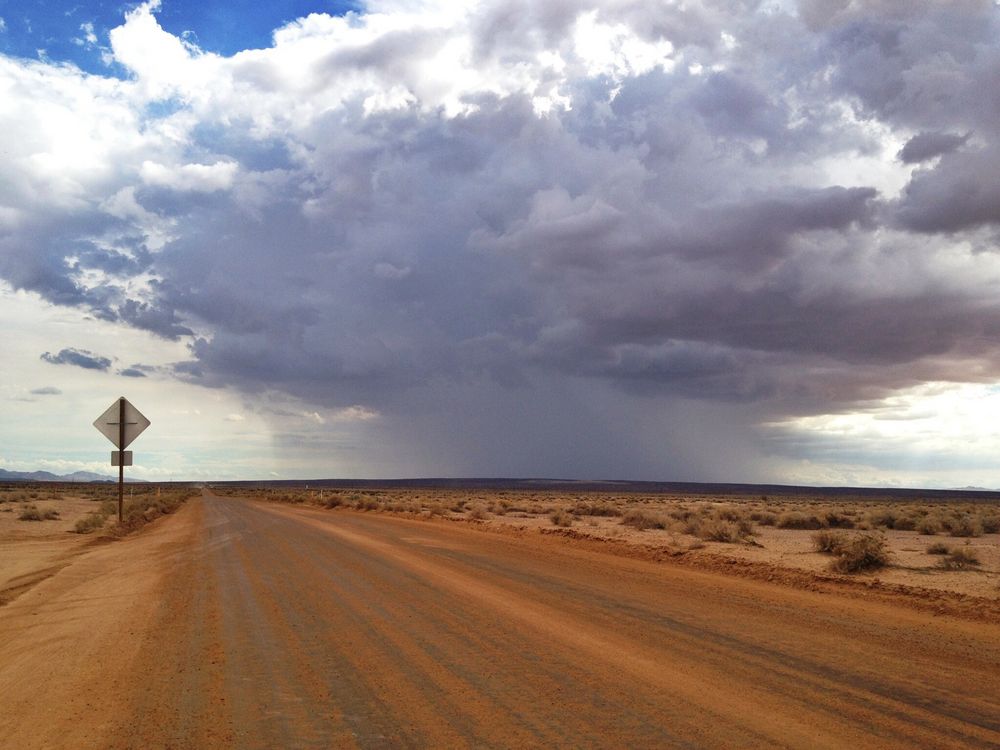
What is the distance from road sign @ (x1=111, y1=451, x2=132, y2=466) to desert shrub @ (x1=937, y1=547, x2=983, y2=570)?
23.6 m

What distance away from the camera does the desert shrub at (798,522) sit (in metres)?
35.3

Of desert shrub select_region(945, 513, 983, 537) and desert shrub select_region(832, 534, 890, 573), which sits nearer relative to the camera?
desert shrub select_region(832, 534, 890, 573)

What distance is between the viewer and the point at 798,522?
35.8 metres

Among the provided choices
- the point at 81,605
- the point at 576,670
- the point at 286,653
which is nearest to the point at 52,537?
the point at 81,605

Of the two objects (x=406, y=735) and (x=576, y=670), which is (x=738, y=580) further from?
(x=406, y=735)

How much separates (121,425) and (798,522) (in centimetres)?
2872

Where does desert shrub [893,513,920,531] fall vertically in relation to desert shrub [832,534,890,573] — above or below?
below

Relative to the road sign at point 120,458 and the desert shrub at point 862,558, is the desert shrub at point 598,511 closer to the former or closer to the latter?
the road sign at point 120,458

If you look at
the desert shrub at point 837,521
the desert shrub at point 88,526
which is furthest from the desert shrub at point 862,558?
the desert shrub at point 88,526

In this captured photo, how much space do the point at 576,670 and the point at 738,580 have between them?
812 cm

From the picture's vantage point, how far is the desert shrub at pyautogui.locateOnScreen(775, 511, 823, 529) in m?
35.3

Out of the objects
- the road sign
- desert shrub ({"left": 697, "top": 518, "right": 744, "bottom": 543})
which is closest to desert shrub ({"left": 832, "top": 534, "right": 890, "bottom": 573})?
desert shrub ({"left": 697, "top": 518, "right": 744, "bottom": 543})

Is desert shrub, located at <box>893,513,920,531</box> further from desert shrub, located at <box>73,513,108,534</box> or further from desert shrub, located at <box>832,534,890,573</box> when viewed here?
desert shrub, located at <box>73,513,108,534</box>

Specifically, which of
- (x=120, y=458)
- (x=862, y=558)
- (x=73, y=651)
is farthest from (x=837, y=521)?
(x=73, y=651)
